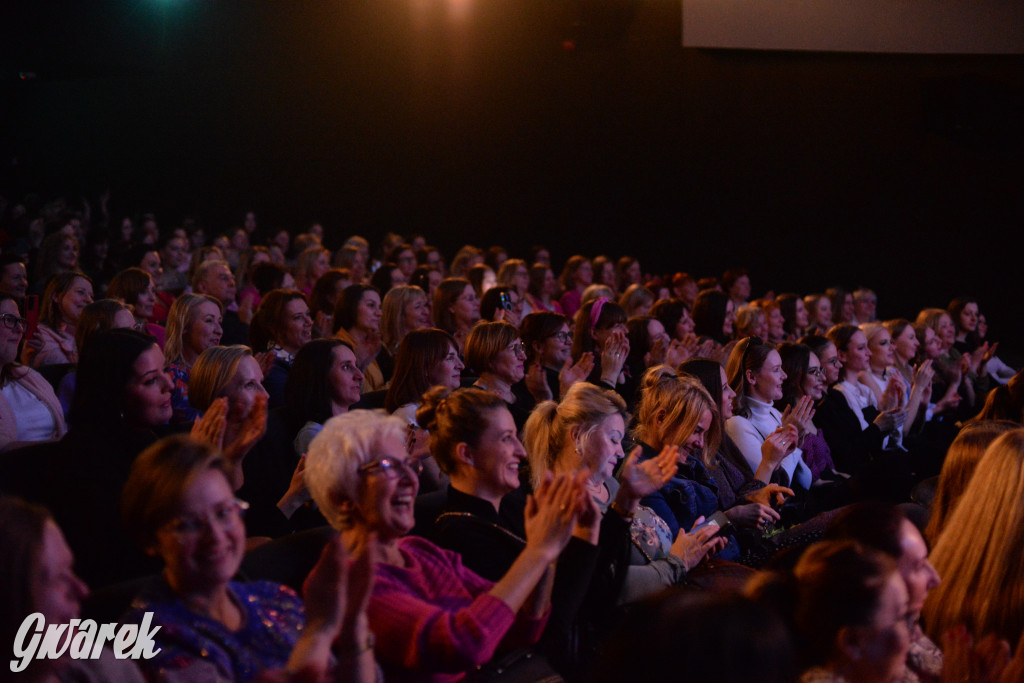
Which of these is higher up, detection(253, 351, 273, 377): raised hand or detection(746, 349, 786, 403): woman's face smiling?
detection(253, 351, 273, 377): raised hand

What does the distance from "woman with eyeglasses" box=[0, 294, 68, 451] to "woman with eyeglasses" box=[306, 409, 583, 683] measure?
5.61ft

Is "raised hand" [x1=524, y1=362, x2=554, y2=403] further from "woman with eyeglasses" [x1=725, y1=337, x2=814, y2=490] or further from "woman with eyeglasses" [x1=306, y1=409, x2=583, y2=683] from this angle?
"woman with eyeglasses" [x1=306, y1=409, x2=583, y2=683]

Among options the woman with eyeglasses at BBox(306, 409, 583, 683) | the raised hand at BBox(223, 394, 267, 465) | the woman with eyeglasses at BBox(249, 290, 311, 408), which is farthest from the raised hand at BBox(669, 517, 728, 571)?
the woman with eyeglasses at BBox(249, 290, 311, 408)

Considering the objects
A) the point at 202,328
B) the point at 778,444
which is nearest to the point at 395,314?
the point at 202,328

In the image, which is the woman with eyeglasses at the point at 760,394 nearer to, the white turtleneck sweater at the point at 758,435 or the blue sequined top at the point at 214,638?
the white turtleneck sweater at the point at 758,435

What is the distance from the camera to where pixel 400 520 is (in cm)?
182

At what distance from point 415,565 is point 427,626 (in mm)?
215

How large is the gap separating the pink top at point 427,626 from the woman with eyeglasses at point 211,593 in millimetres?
119

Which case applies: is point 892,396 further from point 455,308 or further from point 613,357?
point 455,308

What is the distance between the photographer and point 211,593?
153 centimetres

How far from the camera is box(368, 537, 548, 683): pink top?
64.7 inches

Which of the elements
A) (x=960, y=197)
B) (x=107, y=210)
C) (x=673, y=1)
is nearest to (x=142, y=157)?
(x=107, y=210)

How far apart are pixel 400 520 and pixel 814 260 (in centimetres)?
868

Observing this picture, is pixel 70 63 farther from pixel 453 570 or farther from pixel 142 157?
pixel 453 570
